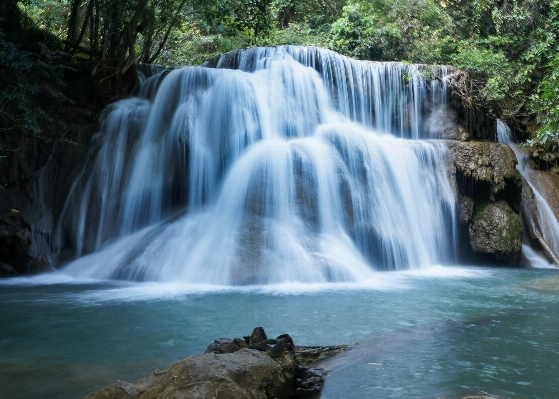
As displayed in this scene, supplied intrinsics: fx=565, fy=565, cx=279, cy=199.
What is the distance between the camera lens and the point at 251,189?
11289mm

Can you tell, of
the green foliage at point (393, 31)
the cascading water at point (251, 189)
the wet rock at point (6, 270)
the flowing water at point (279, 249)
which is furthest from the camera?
the green foliage at point (393, 31)

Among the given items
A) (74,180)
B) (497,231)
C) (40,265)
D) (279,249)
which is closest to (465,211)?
(497,231)

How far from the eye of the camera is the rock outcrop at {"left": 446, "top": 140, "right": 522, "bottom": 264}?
12961 millimetres

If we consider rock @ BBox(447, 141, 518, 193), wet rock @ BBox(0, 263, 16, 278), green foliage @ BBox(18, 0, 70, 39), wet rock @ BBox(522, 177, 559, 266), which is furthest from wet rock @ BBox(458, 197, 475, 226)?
green foliage @ BBox(18, 0, 70, 39)

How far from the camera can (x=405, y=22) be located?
20.1m

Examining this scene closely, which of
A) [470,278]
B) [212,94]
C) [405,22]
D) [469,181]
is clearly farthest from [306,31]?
[470,278]

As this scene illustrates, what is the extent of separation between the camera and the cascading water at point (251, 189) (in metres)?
10.0

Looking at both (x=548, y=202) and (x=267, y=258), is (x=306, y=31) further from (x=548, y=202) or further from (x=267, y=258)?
(x=267, y=258)

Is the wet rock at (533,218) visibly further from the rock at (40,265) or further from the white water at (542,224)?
the rock at (40,265)

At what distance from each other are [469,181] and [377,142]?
241 cm

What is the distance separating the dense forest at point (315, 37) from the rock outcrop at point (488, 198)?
1.29 metres

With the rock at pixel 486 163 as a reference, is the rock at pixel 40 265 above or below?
below

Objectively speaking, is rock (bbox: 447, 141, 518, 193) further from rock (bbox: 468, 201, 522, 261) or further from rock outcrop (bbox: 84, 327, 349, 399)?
rock outcrop (bbox: 84, 327, 349, 399)

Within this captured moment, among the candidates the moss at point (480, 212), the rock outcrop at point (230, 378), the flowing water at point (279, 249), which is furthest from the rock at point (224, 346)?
the moss at point (480, 212)
